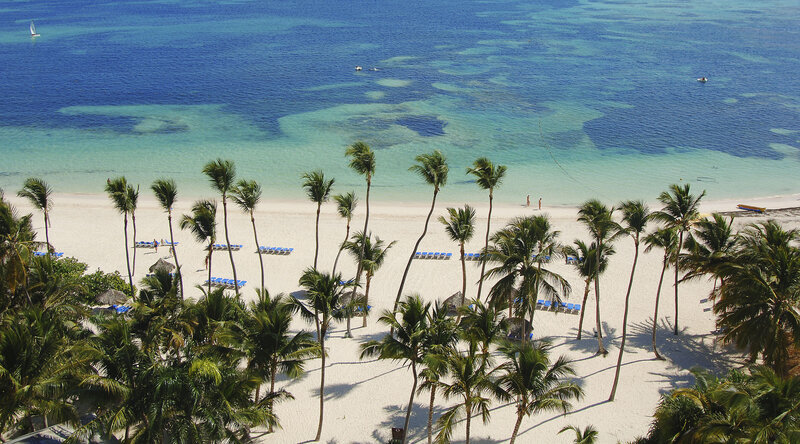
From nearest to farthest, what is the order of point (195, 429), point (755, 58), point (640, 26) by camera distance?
point (195, 429) → point (755, 58) → point (640, 26)

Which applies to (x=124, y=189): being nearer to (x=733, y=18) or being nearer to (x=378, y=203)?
(x=378, y=203)

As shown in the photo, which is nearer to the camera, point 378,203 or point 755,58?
point 378,203

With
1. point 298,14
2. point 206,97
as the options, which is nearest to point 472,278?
point 206,97

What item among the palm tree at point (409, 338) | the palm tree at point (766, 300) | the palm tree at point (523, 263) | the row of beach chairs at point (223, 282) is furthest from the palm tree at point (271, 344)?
the palm tree at point (766, 300)

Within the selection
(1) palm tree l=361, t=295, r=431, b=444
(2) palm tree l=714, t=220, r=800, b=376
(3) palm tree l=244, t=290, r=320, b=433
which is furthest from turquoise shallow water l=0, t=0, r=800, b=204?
(1) palm tree l=361, t=295, r=431, b=444

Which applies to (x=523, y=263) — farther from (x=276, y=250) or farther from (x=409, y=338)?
(x=276, y=250)
